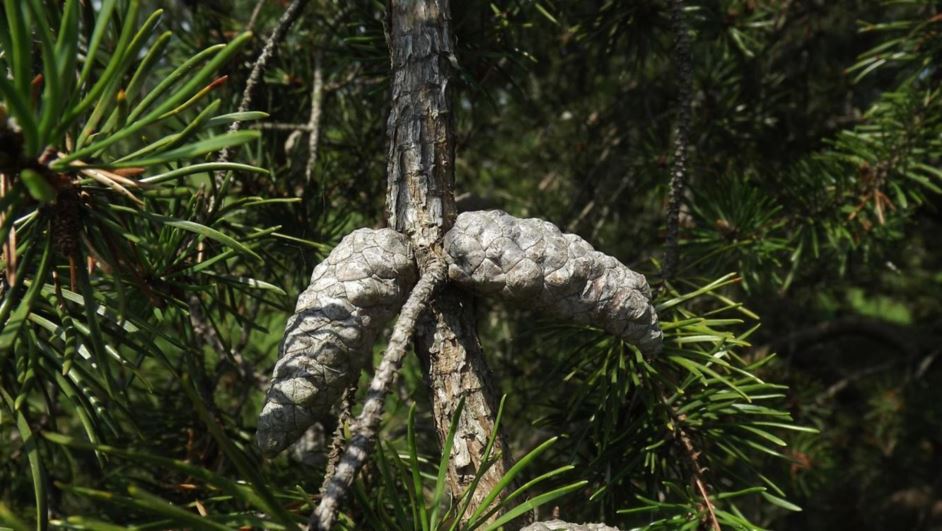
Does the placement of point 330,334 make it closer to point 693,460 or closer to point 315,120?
point 693,460

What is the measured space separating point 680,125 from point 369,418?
0.54m

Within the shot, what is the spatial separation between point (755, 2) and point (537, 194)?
761mm

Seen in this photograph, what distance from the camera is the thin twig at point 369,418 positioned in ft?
1.45

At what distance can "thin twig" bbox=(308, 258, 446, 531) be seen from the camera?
1.45 feet

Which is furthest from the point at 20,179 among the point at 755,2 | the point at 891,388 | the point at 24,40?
the point at 891,388

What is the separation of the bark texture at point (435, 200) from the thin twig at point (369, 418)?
0.23ft

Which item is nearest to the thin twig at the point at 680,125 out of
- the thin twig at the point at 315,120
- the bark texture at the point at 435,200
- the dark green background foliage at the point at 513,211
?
the dark green background foliage at the point at 513,211

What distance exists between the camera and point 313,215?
1.03 m

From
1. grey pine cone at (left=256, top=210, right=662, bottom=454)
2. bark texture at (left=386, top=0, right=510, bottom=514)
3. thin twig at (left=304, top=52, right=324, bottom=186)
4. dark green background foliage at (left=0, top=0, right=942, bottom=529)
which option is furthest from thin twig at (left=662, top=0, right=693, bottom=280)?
thin twig at (left=304, top=52, right=324, bottom=186)

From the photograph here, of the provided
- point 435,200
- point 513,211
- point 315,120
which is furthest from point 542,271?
point 513,211

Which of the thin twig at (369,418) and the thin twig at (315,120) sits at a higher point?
the thin twig at (315,120)

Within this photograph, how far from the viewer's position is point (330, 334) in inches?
22.2

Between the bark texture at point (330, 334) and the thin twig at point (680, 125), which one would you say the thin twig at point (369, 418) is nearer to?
the bark texture at point (330, 334)

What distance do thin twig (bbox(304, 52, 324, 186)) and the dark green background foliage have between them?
0.08 ft
